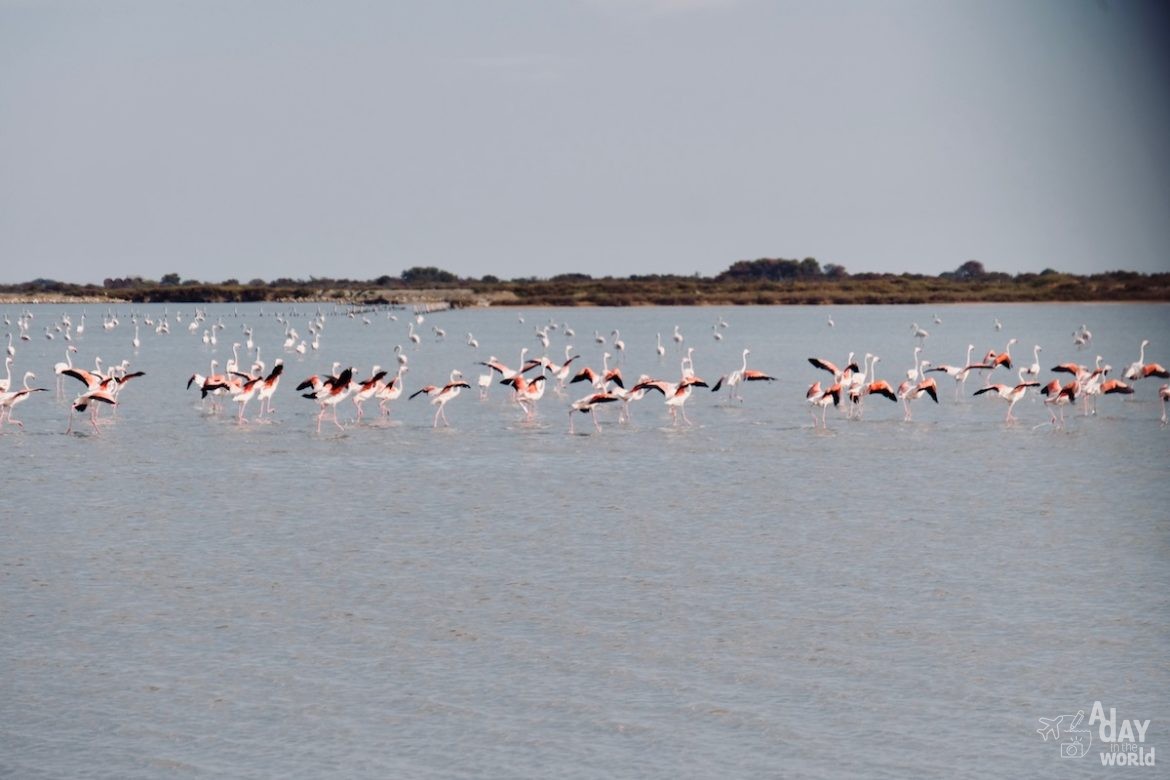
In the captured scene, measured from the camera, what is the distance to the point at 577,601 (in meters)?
13.1

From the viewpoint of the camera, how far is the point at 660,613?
12766mm

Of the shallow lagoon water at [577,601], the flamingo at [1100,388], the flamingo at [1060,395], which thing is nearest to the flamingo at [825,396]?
the shallow lagoon water at [577,601]

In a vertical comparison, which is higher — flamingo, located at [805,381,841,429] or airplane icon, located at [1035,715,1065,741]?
flamingo, located at [805,381,841,429]

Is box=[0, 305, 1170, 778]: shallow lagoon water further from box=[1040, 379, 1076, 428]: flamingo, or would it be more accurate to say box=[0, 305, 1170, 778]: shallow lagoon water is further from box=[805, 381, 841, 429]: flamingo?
box=[1040, 379, 1076, 428]: flamingo

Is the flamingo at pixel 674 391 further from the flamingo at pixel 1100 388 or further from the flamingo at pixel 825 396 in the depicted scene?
the flamingo at pixel 1100 388

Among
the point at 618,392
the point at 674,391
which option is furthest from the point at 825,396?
the point at 618,392

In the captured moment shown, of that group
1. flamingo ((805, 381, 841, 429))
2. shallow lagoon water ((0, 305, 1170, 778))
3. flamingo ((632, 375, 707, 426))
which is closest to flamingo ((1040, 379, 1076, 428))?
shallow lagoon water ((0, 305, 1170, 778))

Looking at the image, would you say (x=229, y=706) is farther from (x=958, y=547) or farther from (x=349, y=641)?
(x=958, y=547)

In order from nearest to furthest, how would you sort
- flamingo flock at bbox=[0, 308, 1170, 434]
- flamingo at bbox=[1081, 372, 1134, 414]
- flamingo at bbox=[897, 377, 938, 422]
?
flamingo flock at bbox=[0, 308, 1170, 434], flamingo at bbox=[897, 377, 938, 422], flamingo at bbox=[1081, 372, 1134, 414]

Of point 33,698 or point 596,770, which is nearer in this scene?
point 596,770

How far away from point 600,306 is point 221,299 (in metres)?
49.1

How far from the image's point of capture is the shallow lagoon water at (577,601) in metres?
9.48

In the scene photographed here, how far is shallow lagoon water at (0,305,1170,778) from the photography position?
948cm

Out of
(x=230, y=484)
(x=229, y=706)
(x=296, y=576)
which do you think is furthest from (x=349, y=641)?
(x=230, y=484)
